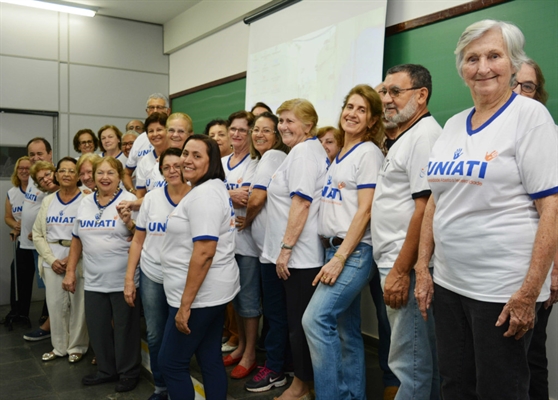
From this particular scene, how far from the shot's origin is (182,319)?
7.26 feet

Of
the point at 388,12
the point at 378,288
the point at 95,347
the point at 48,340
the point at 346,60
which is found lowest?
the point at 48,340

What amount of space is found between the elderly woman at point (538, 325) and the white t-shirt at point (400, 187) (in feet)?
1.13

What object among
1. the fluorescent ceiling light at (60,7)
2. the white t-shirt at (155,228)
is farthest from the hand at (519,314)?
the fluorescent ceiling light at (60,7)

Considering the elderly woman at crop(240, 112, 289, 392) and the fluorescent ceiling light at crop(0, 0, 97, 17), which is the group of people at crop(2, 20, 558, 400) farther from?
the fluorescent ceiling light at crop(0, 0, 97, 17)

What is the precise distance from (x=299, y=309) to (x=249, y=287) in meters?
0.64

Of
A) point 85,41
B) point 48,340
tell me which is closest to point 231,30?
point 85,41

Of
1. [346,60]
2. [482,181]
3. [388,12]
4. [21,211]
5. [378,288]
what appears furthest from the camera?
[21,211]

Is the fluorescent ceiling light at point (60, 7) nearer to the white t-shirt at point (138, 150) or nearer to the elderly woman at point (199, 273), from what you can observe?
the white t-shirt at point (138, 150)

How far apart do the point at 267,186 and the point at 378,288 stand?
82 cm

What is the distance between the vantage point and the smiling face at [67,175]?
12.0 feet

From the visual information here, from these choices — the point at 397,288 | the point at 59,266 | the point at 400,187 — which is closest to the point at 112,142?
the point at 59,266

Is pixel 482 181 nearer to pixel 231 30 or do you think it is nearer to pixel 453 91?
pixel 453 91

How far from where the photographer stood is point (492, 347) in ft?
4.49

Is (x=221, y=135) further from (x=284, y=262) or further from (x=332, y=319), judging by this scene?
(x=332, y=319)
